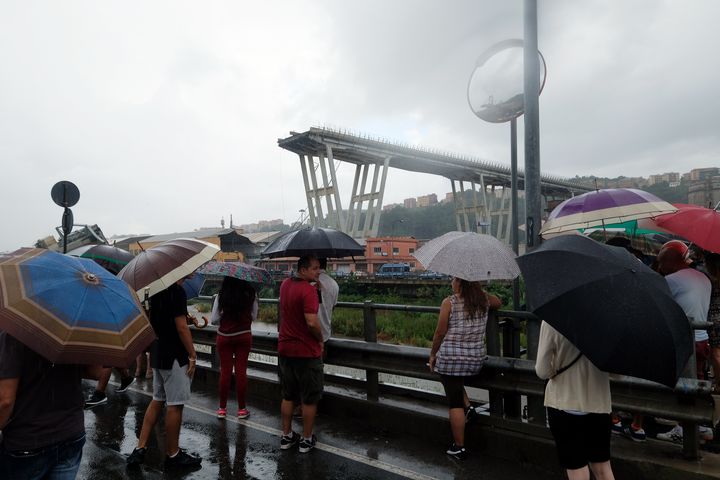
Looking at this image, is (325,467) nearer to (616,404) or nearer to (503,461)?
(503,461)

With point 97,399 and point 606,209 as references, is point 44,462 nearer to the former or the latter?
point 606,209

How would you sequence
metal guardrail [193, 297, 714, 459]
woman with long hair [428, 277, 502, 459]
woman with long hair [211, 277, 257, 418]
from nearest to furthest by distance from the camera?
1. metal guardrail [193, 297, 714, 459]
2. woman with long hair [428, 277, 502, 459]
3. woman with long hair [211, 277, 257, 418]

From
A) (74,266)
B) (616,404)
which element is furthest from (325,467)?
(74,266)

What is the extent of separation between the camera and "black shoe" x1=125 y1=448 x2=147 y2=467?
168 inches

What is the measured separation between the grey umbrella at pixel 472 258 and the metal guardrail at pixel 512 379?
0.47 metres

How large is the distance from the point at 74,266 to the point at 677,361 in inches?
117

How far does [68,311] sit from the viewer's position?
220 centimetres

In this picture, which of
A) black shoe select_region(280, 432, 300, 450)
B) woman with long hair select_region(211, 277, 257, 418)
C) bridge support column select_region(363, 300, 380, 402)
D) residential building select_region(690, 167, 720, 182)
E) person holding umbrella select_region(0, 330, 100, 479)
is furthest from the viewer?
residential building select_region(690, 167, 720, 182)

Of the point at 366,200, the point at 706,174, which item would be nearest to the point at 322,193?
the point at 366,200

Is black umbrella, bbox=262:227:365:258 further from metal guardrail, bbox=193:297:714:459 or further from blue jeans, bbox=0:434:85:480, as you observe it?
blue jeans, bbox=0:434:85:480

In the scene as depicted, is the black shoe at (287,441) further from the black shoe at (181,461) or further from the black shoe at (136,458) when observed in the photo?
the black shoe at (136,458)

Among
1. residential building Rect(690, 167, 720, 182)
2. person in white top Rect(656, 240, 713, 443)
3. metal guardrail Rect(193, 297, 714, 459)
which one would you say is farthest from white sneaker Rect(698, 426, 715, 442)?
residential building Rect(690, 167, 720, 182)

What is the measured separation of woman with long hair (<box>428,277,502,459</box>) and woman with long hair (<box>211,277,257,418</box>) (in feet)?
7.72

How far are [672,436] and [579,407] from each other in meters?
2.38
